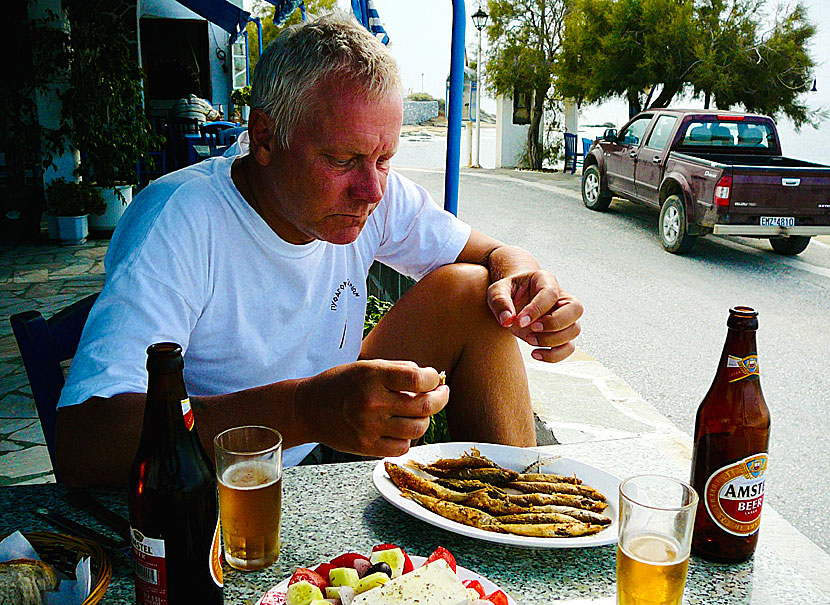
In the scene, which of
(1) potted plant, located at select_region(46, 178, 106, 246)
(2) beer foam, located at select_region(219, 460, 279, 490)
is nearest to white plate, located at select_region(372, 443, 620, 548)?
(2) beer foam, located at select_region(219, 460, 279, 490)

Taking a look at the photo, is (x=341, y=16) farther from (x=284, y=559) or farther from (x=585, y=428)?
(x=585, y=428)

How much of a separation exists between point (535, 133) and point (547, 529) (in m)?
18.7

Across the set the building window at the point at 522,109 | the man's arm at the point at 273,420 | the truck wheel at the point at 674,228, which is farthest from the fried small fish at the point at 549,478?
the building window at the point at 522,109

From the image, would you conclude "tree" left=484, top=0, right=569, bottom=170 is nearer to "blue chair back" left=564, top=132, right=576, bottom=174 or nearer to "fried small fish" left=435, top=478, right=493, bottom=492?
"blue chair back" left=564, top=132, right=576, bottom=174

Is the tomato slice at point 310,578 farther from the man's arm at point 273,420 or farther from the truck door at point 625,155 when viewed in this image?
the truck door at point 625,155

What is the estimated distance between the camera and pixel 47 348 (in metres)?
1.41

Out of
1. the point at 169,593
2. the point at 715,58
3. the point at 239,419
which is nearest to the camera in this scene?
the point at 169,593

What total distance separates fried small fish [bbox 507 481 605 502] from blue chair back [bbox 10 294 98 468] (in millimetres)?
855

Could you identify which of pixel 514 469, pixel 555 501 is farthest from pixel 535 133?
pixel 555 501

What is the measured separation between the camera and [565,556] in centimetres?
110

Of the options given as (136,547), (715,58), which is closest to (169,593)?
(136,547)

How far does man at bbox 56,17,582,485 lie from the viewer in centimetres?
118

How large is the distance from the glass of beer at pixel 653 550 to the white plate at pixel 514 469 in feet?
0.57

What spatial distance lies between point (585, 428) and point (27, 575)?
7.03ft
